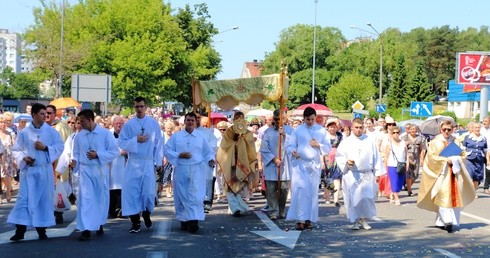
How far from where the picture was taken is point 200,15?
67.1 m

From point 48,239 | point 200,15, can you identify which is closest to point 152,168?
point 48,239

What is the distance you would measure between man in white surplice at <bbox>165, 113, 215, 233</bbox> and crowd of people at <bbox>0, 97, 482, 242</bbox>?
0.01 metres

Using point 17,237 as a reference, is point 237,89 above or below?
above

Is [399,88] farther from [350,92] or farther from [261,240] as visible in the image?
[261,240]

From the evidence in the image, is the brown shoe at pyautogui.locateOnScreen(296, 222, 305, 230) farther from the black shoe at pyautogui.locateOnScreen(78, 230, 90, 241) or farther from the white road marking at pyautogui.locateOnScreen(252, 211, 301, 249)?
the black shoe at pyautogui.locateOnScreen(78, 230, 90, 241)

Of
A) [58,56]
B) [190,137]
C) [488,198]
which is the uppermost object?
[58,56]

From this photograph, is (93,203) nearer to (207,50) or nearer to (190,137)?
(190,137)

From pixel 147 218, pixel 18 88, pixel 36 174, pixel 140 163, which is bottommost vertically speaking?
pixel 147 218

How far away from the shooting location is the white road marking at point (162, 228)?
38.6 feet

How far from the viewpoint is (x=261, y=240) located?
11.4 meters

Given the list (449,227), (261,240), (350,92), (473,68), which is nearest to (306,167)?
(261,240)

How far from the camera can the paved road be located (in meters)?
10.2

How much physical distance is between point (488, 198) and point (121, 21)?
36.9 m

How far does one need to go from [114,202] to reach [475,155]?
9057 millimetres
